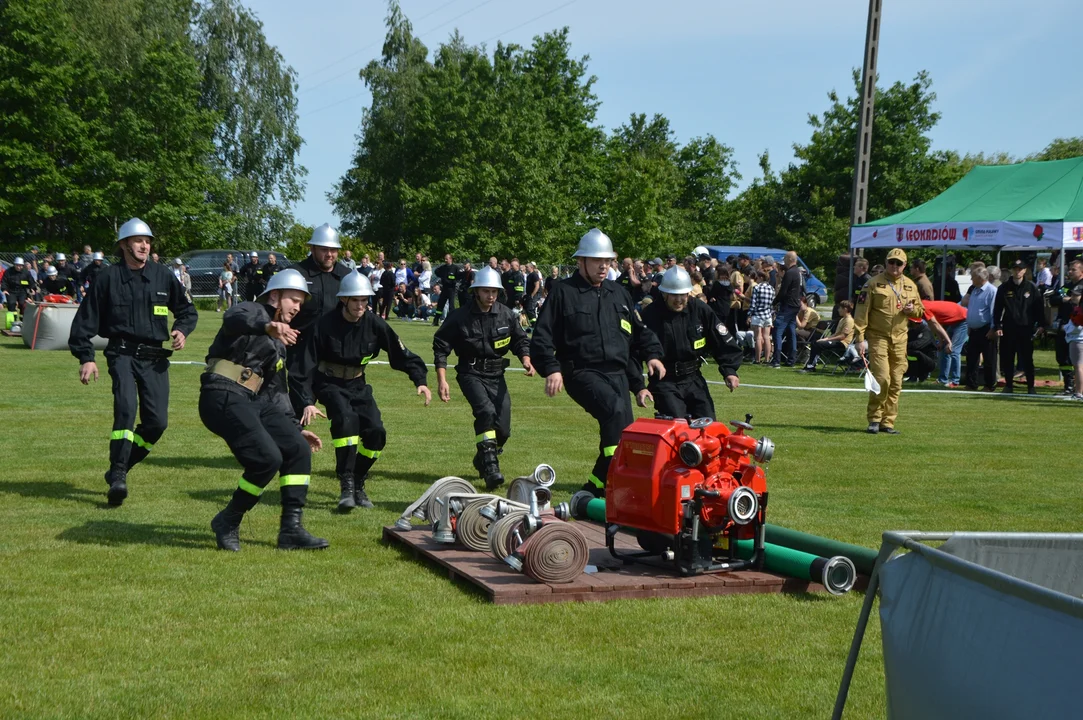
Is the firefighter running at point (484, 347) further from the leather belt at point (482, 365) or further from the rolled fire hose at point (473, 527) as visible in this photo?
the rolled fire hose at point (473, 527)

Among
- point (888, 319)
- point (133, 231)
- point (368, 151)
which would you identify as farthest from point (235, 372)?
point (368, 151)

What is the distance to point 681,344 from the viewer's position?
9938 mm

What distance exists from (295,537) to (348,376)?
1926 millimetres

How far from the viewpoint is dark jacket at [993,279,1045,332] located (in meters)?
20.1

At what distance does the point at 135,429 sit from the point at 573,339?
379 centimetres

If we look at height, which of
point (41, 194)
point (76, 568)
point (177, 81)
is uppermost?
point (177, 81)

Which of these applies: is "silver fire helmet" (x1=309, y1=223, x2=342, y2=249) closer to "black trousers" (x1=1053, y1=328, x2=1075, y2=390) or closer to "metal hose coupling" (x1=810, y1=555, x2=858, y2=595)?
"metal hose coupling" (x1=810, y1=555, x2=858, y2=595)

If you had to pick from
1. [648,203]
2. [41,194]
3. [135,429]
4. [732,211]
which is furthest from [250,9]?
[135,429]

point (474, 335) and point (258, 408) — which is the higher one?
point (474, 335)

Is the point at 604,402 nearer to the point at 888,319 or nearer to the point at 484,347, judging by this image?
the point at 484,347

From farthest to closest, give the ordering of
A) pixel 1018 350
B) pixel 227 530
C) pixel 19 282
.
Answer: pixel 19 282 < pixel 1018 350 < pixel 227 530

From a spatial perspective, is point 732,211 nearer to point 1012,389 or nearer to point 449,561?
point 1012,389

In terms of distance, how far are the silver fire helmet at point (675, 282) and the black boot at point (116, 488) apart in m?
4.69

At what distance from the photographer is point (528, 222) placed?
58.7 meters
